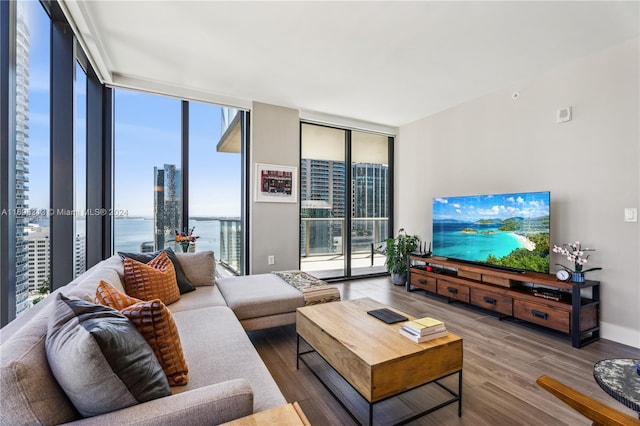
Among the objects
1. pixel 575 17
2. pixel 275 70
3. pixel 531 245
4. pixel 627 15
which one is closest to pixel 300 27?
pixel 275 70

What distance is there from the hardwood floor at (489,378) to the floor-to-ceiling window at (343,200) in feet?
6.39

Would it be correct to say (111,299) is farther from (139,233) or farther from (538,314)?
(538,314)

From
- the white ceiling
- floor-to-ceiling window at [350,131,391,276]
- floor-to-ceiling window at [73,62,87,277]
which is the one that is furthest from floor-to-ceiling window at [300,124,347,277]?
floor-to-ceiling window at [73,62,87,277]

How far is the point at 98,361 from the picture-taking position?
2.68 feet

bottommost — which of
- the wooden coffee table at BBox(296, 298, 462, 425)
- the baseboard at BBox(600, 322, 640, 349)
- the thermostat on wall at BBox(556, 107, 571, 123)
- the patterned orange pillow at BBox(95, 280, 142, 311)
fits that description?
the baseboard at BBox(600, 322, 640, 349)

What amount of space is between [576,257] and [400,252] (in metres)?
2.16

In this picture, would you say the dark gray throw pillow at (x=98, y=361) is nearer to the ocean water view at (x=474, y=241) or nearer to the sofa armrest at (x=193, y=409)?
the sofa armrest at (x=193, y=409)

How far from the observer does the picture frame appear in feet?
13.2

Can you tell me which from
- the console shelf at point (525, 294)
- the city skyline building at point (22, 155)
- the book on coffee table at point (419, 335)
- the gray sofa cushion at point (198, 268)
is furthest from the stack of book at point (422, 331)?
the city skyline building at point (22, 155)

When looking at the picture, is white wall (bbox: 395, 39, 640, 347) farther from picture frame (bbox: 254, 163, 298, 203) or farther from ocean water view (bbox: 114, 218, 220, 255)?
ocean water view (bbox: 114, 218, 220, 255)

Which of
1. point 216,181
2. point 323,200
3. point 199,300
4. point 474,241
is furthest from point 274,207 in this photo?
point 474,241

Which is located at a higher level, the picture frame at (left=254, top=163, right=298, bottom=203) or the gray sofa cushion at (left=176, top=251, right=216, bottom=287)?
the picture frame at (left=254, top=163, right=298, bottom=203)

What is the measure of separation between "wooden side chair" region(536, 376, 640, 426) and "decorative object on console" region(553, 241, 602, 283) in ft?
6.62

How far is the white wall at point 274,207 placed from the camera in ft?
13.1
